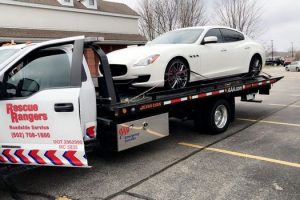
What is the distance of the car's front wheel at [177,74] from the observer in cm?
609

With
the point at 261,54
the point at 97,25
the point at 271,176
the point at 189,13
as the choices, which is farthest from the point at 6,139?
the point at 189,13

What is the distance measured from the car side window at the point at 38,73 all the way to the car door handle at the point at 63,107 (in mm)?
290

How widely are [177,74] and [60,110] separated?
2834 millimetres

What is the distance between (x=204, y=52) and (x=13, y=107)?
399 centimetres

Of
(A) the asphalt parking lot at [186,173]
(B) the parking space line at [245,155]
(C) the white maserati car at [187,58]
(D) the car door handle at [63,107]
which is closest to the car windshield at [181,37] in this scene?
(C) the white maserati car at [187,58]

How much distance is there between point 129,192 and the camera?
434 cm

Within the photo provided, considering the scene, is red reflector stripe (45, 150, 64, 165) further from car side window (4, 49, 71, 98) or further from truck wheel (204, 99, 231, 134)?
truck wheel (204, 99, 231, 134)

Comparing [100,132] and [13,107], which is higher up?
[13,107]

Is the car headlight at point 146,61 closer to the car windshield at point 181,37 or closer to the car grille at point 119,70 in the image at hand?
the car grille at point 119,70

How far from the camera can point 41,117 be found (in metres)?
4.05

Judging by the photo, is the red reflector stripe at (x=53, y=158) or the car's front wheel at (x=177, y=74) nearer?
the red reflector stripe at (x=53, y=158)

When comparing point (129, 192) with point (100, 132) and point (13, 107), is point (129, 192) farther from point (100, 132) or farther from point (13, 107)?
point (13, 107)

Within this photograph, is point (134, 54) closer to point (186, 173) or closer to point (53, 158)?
point (186, 173)

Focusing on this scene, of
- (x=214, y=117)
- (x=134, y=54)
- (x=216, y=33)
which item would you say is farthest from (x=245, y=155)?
(x=216, y=33)
